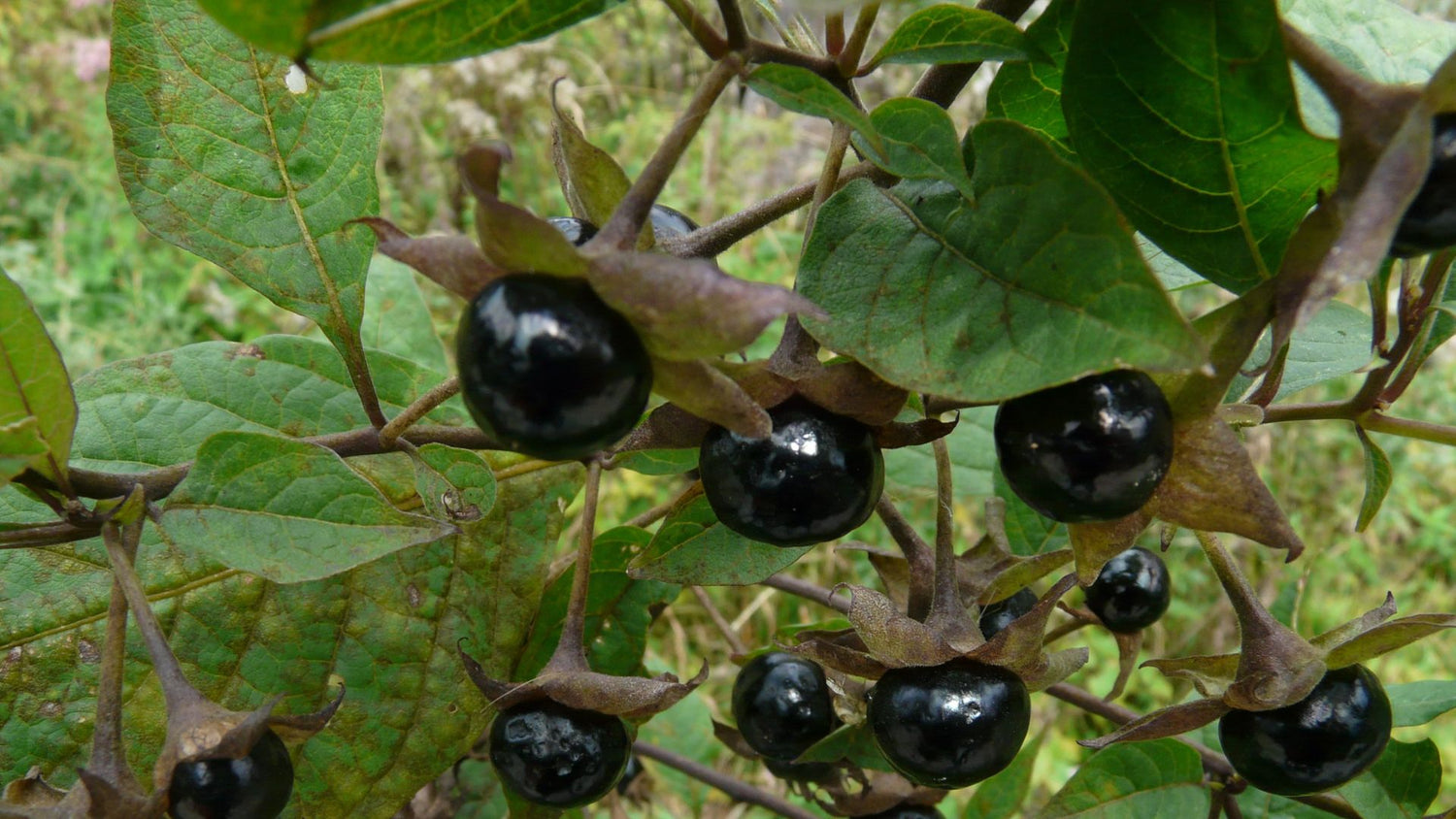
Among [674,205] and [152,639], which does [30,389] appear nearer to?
[152,639]

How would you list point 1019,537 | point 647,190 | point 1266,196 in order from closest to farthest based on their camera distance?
point 647,190 → point 1266,196 → point 1019,537

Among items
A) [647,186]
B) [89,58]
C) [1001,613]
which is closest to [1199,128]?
[647,186]

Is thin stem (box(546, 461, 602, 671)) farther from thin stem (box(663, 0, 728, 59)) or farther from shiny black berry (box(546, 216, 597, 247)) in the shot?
thin stem (box(663, 0, 728, 59))

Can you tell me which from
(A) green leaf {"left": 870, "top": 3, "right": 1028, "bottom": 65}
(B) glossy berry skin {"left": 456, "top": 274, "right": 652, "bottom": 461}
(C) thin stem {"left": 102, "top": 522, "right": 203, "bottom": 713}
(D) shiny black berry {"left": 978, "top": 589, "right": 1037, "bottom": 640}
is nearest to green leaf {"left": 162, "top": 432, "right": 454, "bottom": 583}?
(C) thin stem {"left": 102, "top": 522, "right": 203, "bottom": 713}

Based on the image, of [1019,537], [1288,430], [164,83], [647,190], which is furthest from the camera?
[1288,430]

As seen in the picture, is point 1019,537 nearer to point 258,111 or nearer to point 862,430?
point 862,430

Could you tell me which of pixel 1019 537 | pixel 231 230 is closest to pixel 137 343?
pixel 231 230

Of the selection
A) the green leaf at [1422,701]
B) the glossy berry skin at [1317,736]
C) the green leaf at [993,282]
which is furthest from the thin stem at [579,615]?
the green leaf at [1422,701]
